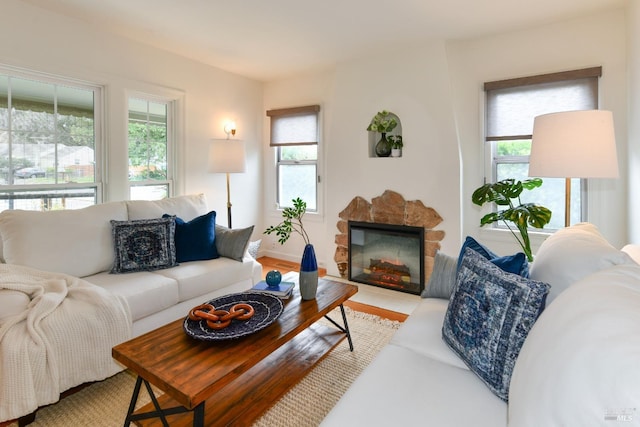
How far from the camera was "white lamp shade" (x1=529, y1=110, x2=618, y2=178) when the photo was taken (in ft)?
6.11

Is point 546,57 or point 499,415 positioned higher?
point 546,57

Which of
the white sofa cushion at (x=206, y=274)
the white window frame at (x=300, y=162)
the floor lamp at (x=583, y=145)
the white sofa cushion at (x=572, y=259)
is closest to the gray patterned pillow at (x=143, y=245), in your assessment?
the white sofa cushion at (x=206, y=274)

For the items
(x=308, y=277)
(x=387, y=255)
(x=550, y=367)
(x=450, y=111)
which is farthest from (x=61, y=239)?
(x=450, y=111)

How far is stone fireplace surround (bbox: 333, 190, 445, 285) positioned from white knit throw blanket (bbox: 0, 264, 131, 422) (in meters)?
2.47

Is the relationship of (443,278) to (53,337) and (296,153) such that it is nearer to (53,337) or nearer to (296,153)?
(53,337)

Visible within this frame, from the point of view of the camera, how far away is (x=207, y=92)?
13.6 feet

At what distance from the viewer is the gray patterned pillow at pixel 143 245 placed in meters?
2.59

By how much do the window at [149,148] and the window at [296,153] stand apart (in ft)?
4.80

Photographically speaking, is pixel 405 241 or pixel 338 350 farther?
pixel 405 241

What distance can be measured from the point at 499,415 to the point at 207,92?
165 inches

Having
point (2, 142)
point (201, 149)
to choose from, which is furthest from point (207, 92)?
point (2, 142)

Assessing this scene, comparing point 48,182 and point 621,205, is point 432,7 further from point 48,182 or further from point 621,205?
point 48,182

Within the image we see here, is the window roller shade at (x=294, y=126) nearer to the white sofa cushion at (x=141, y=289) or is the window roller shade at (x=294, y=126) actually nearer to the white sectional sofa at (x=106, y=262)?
the white sectional sofa at (x=106, y=262)

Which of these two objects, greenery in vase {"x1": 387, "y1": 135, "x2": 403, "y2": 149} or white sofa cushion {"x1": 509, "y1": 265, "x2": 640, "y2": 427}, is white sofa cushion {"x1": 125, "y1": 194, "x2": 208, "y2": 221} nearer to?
greenery in vase {"x1": 387, "y1": 135, "x2": 403, "y2": 149}
